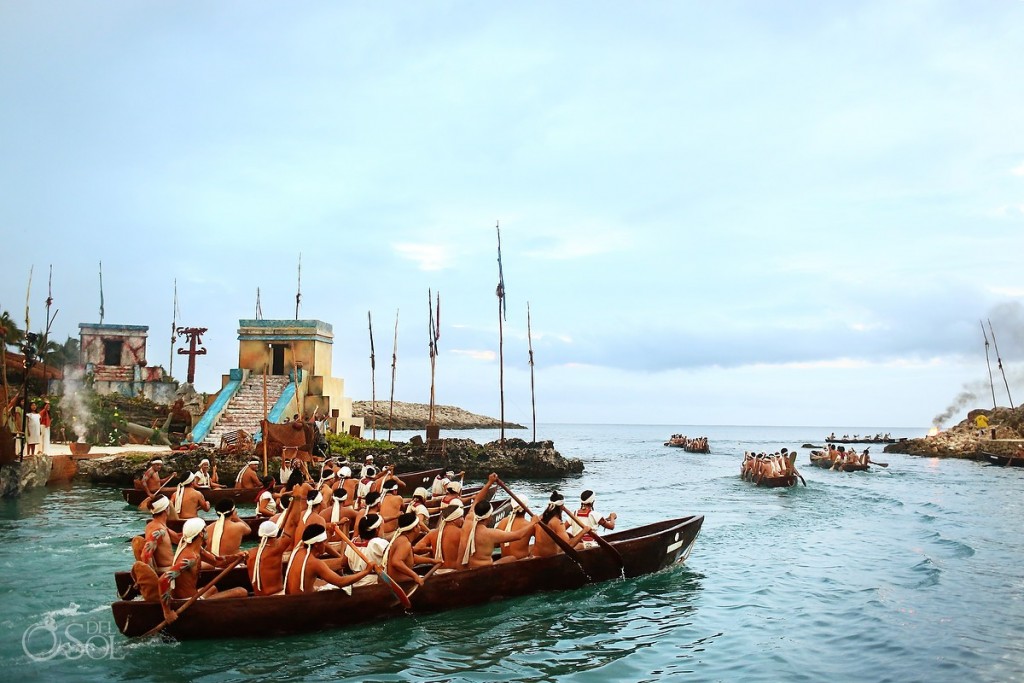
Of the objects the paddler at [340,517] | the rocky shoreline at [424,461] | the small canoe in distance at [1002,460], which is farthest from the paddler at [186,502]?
the small canoe in distance at [1002,460]

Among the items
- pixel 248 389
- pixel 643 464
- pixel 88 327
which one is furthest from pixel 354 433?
pixel 643 464

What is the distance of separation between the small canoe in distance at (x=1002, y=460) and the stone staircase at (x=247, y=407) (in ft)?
151

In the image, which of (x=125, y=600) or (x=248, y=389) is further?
(x=248, y=389)

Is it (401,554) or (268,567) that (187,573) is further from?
(401,554)

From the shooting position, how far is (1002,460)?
52.4 meters

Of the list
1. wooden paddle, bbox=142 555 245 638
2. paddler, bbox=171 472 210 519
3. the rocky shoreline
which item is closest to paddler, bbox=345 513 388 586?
wooden paddle, bbox=142 555 245 638

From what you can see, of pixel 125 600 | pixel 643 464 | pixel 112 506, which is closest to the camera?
Result: pixel 125 600

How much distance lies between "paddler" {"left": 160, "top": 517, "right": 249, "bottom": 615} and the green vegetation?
23625 mm

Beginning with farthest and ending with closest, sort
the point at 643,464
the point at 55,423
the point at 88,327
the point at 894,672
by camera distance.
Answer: the point at 643,464 < the point at 88,327 < the point at 55,423 < the point at 894,672

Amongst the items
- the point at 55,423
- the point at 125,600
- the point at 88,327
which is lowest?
the point at 125,600

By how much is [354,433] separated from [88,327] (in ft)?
71.0

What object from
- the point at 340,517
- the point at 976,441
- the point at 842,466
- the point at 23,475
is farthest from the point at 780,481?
the point at 976,441

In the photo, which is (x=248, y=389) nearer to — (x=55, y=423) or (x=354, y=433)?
(x=354, y=433)

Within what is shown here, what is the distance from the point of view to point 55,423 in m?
36.9
